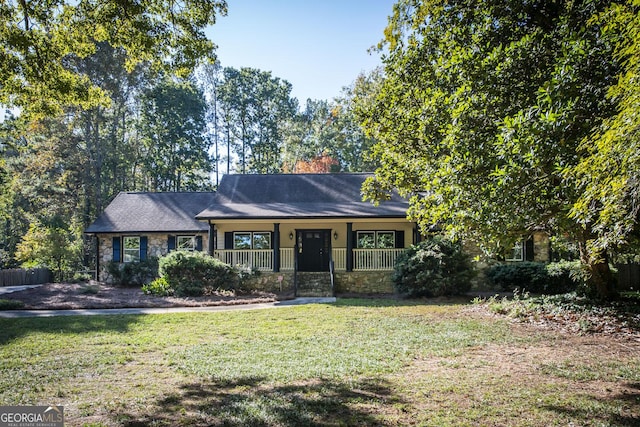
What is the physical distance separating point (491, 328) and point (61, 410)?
7.53 meters

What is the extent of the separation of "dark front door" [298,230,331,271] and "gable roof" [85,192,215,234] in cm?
510

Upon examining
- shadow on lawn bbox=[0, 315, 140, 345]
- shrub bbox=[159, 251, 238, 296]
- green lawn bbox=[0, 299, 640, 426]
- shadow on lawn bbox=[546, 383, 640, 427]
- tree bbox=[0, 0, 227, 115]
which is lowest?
shadow on lawn bbox=[0, 315, 140, 345]

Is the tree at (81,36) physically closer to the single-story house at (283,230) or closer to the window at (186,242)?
the single-story house at (283,230)

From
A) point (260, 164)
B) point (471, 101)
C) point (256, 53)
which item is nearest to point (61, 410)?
point (471, 101)

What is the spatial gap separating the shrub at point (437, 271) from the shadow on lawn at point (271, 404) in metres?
8.84

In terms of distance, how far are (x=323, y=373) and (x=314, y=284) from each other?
35.2 feet

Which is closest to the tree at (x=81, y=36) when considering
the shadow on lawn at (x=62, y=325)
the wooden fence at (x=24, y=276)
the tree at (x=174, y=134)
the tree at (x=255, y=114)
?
the shadow on lawn at (x=62, y=325)

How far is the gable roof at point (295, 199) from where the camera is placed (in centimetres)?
1633

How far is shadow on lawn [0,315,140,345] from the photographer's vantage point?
8521 millimetres

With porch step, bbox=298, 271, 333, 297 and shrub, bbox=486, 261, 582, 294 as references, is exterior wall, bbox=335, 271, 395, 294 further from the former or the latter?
shrub, bbox=486, 261, 582, 294

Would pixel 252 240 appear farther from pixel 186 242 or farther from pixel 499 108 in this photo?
pixel 499 108

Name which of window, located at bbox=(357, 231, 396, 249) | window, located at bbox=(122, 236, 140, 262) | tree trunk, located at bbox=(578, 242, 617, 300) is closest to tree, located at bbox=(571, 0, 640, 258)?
tree trunk, located at bbox=(578, 242, 617, 300)

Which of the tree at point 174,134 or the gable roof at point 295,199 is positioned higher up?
the tree at point 174,134

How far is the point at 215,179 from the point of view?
3838cm
